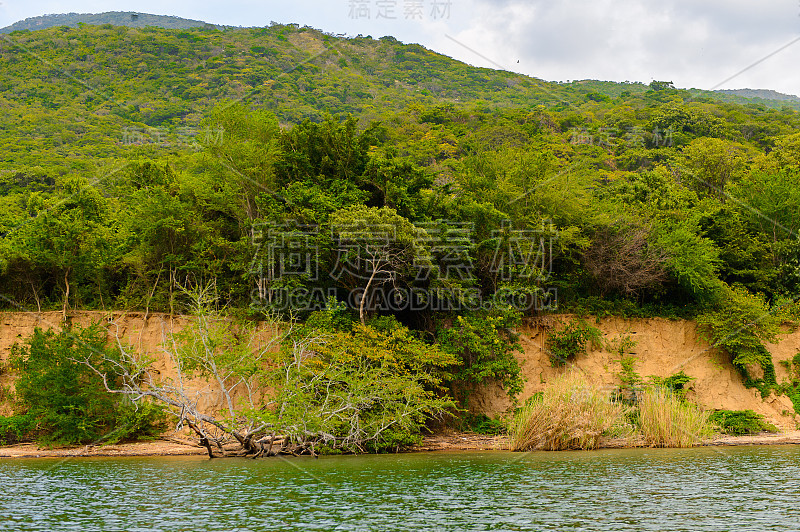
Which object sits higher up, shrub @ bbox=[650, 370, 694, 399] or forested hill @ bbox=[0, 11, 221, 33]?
forested hill @ bbox=[0, 11, 221, 33]

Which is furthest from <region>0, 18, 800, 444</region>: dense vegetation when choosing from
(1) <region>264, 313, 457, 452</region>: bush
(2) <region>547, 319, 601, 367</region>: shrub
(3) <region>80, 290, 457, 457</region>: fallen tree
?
(3) <region>80, 290, 457, 457</region>: fallen tree

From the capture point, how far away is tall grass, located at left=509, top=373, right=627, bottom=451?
20.6m

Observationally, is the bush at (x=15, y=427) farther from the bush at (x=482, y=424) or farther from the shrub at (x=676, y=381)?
the shrub at (x=676, y=381)

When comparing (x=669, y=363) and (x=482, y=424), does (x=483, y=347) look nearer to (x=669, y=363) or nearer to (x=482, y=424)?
(x=482, y=424)

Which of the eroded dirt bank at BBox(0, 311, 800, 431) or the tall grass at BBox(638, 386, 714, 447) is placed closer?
the tall grass at BBox(638, 386, 714, 447)

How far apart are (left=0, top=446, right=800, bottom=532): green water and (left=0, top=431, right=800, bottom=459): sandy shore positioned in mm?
2394

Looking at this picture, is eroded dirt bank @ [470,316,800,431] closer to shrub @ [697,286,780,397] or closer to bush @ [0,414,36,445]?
shrub @ [697,286,780,397]

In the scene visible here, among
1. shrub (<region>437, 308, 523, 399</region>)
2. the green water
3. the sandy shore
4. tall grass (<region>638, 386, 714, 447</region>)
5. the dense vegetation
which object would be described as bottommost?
the sandy shore

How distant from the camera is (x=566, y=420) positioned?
67.5ft

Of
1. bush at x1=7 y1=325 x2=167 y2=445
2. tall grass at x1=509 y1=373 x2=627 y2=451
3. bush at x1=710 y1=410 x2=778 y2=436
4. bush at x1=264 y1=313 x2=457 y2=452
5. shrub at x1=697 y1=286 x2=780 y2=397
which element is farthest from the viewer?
shrub at x1=697 y1=286 x2=780 y2=397

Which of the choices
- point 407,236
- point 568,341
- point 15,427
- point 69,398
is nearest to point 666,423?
point 568,341

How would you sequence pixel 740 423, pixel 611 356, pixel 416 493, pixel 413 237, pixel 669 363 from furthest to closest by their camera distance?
pixel 669 363 → pixel 611 356 → pixel 740 423 → pixel 413 237 → pixel 416 493

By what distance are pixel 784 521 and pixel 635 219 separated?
2016 cm

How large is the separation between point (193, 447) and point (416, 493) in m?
11.5
